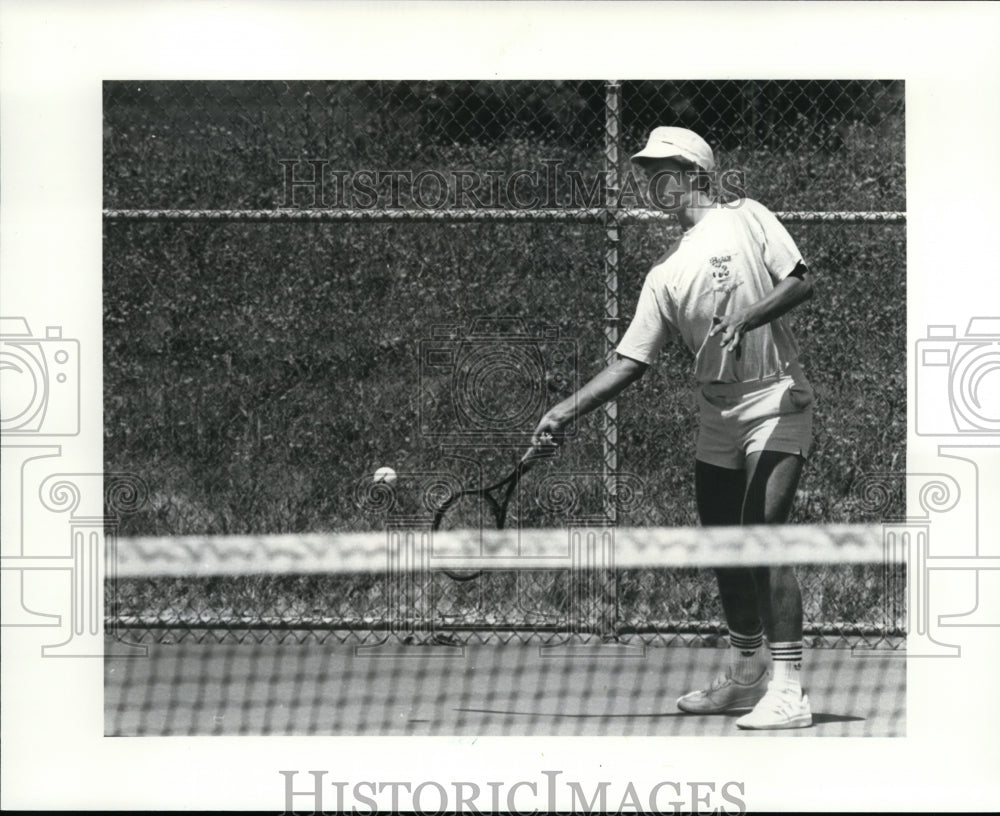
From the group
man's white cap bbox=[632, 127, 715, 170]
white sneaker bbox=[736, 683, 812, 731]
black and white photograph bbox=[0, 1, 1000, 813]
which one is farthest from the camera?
man's white cap bbox=[632, 127, 715, 170]

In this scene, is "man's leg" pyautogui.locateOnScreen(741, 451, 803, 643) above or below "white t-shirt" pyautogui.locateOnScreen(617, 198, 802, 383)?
below

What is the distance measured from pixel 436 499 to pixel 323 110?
3.59 feet

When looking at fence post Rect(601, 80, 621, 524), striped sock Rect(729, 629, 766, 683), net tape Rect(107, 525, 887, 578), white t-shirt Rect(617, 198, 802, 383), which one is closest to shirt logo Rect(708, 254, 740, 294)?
white t-shirt Rect(617, 198, 802, 383)

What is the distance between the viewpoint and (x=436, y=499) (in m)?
5.23

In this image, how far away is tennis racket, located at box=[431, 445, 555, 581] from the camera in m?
5.20

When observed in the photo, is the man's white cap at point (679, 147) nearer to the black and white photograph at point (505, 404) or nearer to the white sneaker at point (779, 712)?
the black and white photograph at point (505, 404)

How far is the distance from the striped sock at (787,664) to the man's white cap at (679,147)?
1.30m

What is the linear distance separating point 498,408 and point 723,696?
98 centimetres

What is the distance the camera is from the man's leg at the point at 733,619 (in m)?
5.16

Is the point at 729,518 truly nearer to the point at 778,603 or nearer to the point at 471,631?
the point at 778,603

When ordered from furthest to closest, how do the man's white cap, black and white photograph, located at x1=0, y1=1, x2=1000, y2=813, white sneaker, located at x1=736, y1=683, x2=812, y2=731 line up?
1. the man's white cap
2. white sneaker, located at x1=736, y1=683, x2=812, y2=731
3. black and white photograph, located at x1=0, y1=1, x2=1000, y2=813

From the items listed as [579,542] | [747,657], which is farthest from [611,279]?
[747,657]

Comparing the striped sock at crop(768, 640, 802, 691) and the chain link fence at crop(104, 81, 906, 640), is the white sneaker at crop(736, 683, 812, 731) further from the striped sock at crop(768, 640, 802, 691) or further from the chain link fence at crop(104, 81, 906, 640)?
the chain link fence at crop(104, 81, 906, 640)

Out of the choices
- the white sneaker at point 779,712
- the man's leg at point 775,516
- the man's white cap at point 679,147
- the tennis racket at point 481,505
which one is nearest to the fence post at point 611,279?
the man's white cap at point 679,147
